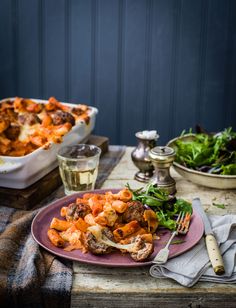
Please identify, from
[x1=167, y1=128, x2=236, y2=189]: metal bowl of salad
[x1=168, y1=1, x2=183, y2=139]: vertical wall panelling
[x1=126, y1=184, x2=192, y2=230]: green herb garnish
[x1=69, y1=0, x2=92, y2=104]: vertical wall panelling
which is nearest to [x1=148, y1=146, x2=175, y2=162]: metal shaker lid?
[x1=167, y1=128, x2=236, y2=189]: metal bowl of salad

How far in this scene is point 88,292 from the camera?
1.46 meters

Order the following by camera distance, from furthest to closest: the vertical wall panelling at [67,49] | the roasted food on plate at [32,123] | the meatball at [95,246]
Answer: the vertical wall panelling at [67,49] < the roasted food on plate at [32,123] < the meatball at [95,246]

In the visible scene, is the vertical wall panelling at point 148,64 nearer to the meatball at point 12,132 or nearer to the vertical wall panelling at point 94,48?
the vertical wall panelling at point 94,48

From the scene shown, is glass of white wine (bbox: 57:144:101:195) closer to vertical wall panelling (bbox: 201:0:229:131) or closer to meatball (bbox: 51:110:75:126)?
meatball (bbox: 51:110:75:126)

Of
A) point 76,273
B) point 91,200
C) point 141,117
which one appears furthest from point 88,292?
point 141,117

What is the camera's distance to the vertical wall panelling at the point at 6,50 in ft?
13.4

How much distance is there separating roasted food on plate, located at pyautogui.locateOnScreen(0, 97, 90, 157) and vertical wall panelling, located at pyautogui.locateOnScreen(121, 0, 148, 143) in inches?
53.9

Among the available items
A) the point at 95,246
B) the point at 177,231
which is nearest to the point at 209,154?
the point at 177,231

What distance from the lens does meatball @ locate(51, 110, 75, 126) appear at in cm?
248

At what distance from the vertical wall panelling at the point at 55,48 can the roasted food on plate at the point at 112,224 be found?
251cm

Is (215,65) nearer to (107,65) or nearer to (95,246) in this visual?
(107,65)

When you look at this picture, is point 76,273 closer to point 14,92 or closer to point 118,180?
point 118,180

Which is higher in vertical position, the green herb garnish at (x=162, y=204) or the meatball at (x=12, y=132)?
the meatball at (x=12, y=132)

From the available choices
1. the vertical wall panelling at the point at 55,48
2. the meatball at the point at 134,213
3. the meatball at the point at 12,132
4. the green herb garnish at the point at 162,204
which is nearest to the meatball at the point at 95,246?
the meatball at the point at 134,213
